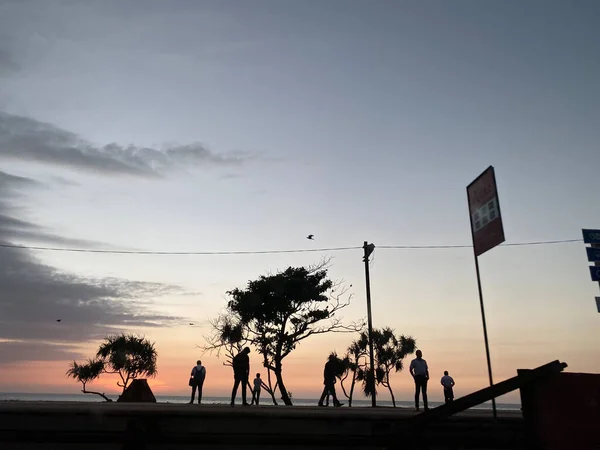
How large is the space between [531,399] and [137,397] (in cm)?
2426

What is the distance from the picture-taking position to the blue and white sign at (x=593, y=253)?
13.7 m

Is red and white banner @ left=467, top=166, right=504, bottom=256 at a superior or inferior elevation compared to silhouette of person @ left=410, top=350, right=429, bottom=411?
superior

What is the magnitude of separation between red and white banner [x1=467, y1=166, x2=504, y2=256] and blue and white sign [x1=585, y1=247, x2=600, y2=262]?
6528 mm

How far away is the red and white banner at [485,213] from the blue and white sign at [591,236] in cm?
652

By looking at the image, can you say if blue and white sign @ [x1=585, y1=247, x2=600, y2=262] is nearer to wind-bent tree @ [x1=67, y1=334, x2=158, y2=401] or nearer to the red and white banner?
the red and white banner

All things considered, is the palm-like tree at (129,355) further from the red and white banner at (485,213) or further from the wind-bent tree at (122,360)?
the red and white banner at (485,213)

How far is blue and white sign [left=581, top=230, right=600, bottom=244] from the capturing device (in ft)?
45.5

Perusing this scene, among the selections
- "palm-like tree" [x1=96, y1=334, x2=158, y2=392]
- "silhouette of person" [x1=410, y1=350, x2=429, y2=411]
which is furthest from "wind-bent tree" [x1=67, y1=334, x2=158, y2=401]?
"silhouette of person" [x1=410, y1=350, x2=429, y2=411]

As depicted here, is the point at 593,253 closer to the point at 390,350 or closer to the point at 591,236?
the point at 591,236

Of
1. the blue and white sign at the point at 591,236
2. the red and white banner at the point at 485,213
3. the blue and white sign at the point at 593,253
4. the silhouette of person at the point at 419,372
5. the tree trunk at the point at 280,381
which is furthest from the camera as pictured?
the tree trunk at the point at 280,381

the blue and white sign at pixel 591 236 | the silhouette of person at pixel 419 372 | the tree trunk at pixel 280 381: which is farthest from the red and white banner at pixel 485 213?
the tree trunk at pixel 280 381

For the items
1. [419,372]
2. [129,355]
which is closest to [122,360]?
[129,355]

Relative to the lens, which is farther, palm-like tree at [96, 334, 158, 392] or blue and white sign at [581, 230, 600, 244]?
palm-like tree at [96, 334, 158, 392]

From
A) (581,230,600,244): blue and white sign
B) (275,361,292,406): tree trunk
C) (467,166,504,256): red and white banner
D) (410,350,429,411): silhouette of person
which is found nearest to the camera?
(467,166,504,256): red and white banner
